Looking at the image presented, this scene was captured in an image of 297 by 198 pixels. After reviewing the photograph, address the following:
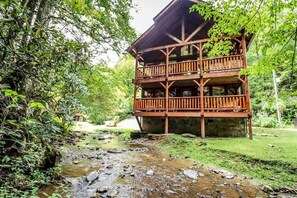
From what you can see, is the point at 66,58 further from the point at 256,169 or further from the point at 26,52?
the point at 256,169

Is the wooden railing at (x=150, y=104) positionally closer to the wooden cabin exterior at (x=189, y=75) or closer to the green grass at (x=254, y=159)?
the wooden cabin exterior at (x=189, y=75)

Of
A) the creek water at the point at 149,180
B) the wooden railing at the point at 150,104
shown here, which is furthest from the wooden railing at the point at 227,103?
the creek water at the point at 149,180

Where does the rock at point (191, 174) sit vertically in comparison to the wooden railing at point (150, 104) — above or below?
below

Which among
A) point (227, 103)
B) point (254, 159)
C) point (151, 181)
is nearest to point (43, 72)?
point (151, 181)

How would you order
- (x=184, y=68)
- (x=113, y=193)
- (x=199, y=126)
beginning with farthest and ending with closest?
(x=199, y=126)
(x=184, y=68)
(x=113, y=193)

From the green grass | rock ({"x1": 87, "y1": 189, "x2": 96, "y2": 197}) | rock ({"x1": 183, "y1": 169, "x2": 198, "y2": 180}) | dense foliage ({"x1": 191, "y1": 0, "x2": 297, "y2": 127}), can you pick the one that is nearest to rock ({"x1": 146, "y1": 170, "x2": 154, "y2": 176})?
rock ({"x1": 183, "y1": 169, "x2": 198, "y2": 180})

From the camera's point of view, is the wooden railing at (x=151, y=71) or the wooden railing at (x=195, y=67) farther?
the wooden railing at (x=151, y=71)

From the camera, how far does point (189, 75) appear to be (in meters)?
10.5

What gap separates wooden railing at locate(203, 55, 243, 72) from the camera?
9.38 meters

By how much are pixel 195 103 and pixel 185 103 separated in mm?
613

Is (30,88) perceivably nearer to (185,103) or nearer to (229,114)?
(185,103)

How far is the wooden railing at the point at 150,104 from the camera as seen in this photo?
11.1 m

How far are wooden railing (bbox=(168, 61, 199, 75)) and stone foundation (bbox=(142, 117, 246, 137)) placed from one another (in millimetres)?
3194

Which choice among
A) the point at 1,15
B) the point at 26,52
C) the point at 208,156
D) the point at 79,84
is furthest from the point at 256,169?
the point at 1,15
